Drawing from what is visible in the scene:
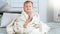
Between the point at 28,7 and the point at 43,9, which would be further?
the point at 43,9

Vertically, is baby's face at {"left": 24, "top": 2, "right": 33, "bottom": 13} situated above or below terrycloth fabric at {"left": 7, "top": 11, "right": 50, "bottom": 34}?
above

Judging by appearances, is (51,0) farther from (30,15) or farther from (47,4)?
(30,15)

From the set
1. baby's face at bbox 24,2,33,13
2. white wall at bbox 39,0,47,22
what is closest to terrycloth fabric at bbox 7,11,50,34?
baby's face at bbox 24,2,33,13

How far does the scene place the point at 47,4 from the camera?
106 inches

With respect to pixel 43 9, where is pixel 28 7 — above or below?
above

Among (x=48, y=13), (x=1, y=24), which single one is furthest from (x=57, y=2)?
(x=1, y=24)

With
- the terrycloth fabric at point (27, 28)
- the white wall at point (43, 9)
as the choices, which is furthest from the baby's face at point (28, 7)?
the white wall at point (43, 9)

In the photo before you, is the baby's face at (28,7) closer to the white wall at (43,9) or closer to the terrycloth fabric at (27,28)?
the terrycloth fabric at (27,28)

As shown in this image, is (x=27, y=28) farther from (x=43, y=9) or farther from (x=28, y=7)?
(x=43, y=9)

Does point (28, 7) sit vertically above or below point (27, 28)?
above

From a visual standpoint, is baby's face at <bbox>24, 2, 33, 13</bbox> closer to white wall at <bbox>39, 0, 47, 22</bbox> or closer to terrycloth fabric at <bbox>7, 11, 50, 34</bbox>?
terrycloth fabric at <bbox>7, 11, 50, 34</bbox>

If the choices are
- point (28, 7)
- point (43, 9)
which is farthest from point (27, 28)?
point (43, 9)

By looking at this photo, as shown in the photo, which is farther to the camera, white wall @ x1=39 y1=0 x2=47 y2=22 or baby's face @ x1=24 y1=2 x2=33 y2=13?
white wall @ x1=39 y1=0 x2=47 y2=22

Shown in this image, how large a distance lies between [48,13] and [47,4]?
0.17 metres
